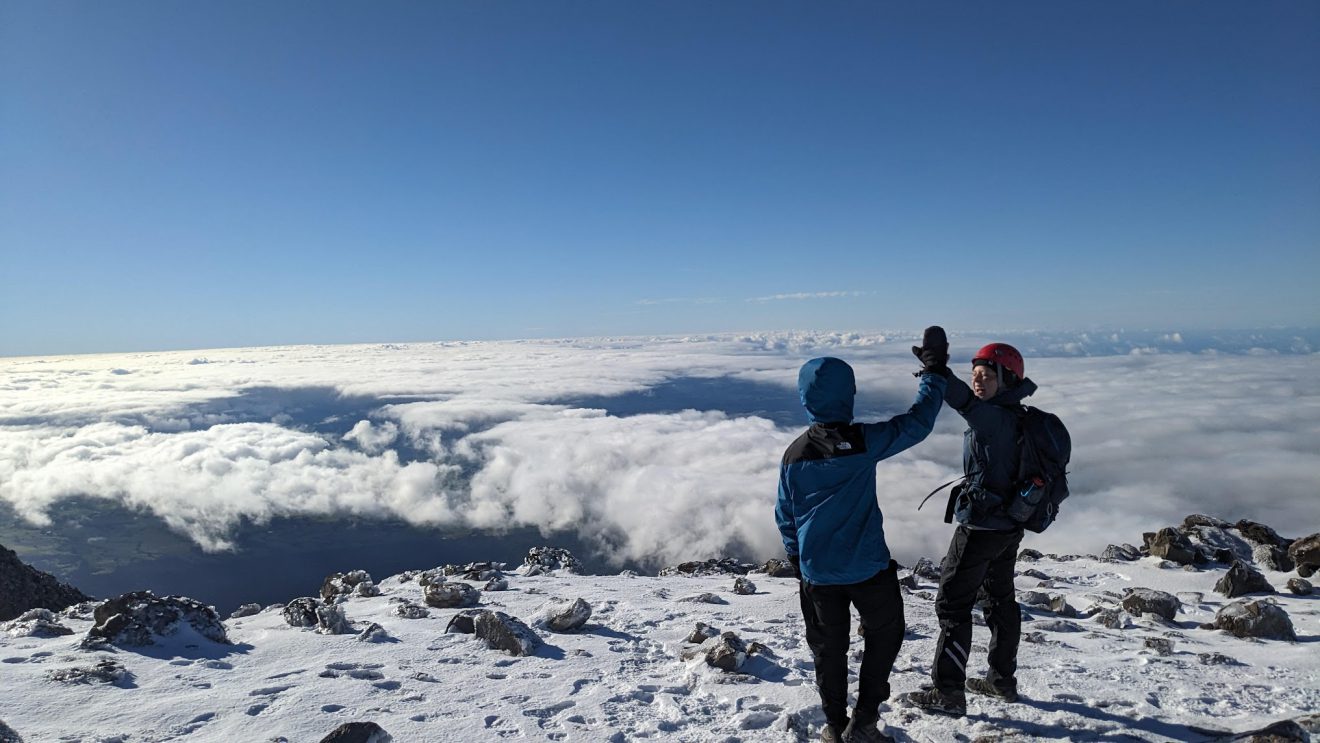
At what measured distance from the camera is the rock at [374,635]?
5824 mm

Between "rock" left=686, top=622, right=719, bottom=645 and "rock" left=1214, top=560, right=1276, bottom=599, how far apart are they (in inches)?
321

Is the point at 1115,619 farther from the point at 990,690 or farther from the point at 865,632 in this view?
the point at 865,632

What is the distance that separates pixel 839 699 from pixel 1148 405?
683 feet

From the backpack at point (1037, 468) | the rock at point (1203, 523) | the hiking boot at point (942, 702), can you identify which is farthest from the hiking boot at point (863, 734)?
the rock at point (1203, 523)

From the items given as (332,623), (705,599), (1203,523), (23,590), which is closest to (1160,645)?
(705,599)

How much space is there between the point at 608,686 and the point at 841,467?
287 cm

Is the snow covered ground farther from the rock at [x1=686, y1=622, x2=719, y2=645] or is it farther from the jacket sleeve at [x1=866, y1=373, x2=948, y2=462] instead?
the jacket sleeve at [x1=866, y1=373, x2=948, y2=462]

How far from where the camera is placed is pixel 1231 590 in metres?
8.43

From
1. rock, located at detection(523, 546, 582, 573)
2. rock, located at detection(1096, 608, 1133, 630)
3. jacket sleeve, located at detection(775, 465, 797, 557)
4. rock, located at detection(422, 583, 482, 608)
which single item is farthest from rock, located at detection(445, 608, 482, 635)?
rock, located at detection(1096, 608, 1133, 630)

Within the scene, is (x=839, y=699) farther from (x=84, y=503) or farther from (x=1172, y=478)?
(x=84, y=503)

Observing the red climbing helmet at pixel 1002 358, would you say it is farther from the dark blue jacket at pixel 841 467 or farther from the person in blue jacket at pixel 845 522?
the dark blue jacket at pixel 841 467

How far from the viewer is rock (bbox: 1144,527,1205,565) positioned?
10.8 meters

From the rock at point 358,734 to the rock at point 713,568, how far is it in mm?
8760

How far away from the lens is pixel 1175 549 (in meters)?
10.9
